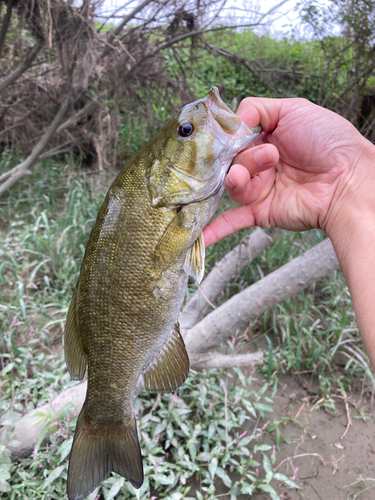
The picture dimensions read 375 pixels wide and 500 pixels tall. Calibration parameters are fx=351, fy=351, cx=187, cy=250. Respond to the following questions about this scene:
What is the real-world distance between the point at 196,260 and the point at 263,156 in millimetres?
467

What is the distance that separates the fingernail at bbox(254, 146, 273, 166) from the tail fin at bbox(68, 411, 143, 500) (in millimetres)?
1129

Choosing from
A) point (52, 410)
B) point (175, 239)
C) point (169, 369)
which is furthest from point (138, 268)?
point (52, 410)

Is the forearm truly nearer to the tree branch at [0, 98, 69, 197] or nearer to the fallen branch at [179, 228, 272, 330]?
the fallen branch at [179, 228, 272, 330]

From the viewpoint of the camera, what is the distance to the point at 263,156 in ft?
4.35

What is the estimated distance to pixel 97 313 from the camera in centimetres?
130

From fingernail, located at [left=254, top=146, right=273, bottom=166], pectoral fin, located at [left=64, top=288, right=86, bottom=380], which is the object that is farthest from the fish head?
pectoral fin, located at [left=64, top=288, right=86, bottom=380]

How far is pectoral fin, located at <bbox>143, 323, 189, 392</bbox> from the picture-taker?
1349 mm

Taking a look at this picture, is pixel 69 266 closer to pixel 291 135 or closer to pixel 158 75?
pixel 158 75

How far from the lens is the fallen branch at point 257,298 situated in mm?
2439

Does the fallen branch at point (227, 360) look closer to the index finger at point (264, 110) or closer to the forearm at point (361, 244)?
the forearm at point (361, 244)

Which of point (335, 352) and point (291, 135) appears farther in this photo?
point (335, 352)

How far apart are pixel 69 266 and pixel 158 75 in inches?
96.5

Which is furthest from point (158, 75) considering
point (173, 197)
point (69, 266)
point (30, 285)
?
point (173, 197)

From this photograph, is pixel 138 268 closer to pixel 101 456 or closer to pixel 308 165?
pixel 101 456
